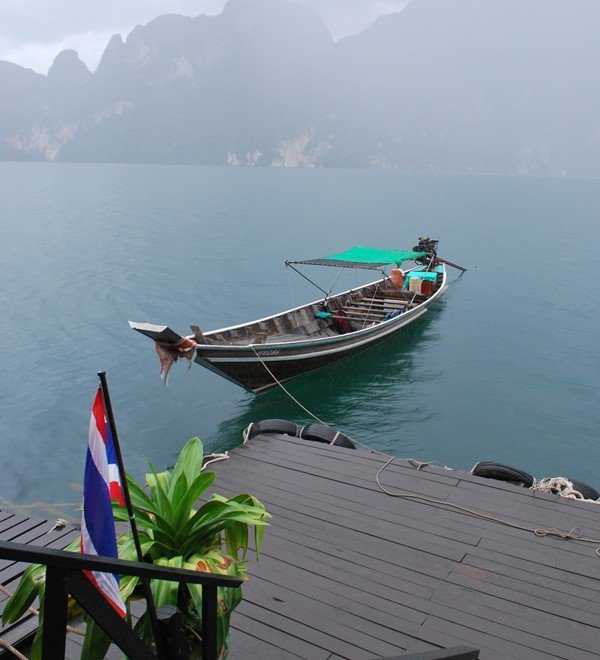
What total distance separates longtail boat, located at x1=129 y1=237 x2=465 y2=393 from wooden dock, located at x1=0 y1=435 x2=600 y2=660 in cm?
479

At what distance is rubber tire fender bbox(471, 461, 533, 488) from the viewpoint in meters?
8.73

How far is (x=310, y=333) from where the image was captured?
776 inches

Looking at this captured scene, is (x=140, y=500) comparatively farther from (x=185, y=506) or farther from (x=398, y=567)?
(x=398, y=567)

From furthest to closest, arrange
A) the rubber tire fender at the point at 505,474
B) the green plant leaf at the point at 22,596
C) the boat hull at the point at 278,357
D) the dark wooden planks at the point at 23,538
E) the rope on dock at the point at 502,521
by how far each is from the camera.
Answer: the boat hull at the point at 278,357 < the rubber tire fender at the point at 505,474 < the rope on dock at the point at 502,521 < the dark wooden planks at the point at 23,538 < the green plant leaf at the point at 22,596

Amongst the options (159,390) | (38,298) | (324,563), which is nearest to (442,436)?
(159,390)

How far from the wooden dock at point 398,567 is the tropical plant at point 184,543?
5.51 ft

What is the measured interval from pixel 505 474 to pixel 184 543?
6.13 metres

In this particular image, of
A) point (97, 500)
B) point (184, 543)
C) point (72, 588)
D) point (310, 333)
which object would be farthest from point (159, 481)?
point (310, 333)

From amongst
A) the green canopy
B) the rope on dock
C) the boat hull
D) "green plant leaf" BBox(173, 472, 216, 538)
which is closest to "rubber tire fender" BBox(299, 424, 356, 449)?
the rope on dock

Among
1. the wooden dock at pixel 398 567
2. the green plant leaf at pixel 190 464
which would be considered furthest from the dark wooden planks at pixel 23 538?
the green plant leaf at pixel 190 464

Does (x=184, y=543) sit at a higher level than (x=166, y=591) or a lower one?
higher

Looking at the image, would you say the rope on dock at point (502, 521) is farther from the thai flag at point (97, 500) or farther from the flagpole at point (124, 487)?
the thai flag at point (97, 500)

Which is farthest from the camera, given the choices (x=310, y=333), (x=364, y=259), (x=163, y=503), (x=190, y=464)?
(x=364, y=259)

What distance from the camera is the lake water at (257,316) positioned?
637 inches
